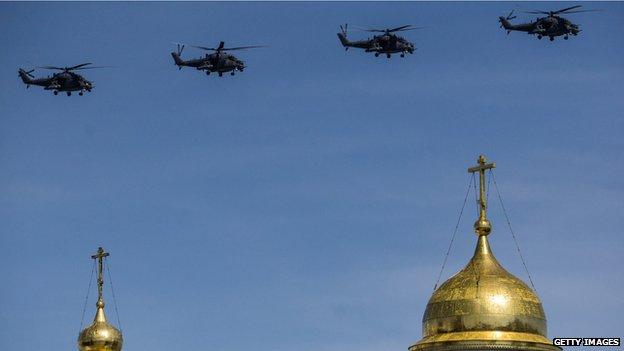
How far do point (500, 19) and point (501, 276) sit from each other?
215 ft

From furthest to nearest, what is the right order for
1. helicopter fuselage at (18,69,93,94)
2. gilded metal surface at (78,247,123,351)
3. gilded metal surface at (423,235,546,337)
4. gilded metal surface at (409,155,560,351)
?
1. helicopter fuselage at (18,69,93,94)
2. gilded metal surface at (78,247,123,351)
3. gilded metal surface at (423,235,546,337)
4. gilded metal surface at (409,155,560,351)

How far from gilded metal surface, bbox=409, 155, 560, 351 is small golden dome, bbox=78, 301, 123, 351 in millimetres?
24714

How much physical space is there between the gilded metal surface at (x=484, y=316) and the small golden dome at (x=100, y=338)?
81.1 ft

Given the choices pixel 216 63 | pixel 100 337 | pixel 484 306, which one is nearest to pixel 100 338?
pixel 100 337

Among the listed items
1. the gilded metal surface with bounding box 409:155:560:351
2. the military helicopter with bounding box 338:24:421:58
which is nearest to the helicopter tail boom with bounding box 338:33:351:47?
the military helicopter with bounding box 338:24:421:58

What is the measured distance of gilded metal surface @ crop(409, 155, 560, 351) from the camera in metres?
59.6

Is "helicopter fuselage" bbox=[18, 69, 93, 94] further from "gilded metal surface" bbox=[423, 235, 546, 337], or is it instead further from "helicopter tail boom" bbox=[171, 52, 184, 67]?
"gilded metal surface" bbox=[423, 235, 546, 337]

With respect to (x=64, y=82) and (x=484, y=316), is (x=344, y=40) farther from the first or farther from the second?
(x=484, y=316)

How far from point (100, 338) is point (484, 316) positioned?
26933 mm

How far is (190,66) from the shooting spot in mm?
124938

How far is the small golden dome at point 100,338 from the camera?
82.7 metres

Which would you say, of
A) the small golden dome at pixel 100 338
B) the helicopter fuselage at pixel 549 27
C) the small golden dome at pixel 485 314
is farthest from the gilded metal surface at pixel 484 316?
the helicopter fuselage at pixel 549 27

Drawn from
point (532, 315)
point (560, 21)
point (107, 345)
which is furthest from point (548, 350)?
point (560, 21)

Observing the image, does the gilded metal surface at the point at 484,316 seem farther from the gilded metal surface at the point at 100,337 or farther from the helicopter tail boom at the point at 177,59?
the helicopter tail boom at the point at 177,59
